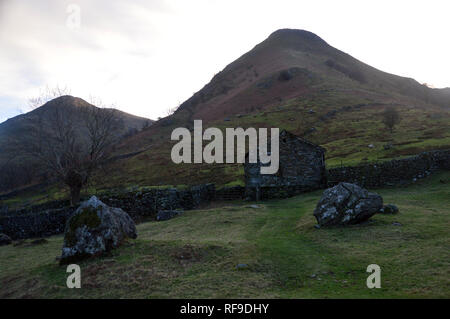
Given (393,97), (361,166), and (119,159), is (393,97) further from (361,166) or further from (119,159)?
(119,159)

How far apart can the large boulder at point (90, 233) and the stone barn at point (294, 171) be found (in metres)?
20.0

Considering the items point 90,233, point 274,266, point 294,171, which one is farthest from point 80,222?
point 294,171

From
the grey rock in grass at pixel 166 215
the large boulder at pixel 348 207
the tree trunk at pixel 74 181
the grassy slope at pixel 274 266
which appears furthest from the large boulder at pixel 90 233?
the tree trunk at pixel 74 181

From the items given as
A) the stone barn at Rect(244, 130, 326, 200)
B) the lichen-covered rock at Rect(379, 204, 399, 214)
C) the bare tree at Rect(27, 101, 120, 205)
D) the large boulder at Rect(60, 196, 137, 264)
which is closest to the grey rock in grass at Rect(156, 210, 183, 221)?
the stone barn at Rect(244, 130, 326, 200)

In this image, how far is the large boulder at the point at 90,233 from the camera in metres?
10.8

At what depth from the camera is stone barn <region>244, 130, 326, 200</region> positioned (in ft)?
96.7

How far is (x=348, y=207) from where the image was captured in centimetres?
1487

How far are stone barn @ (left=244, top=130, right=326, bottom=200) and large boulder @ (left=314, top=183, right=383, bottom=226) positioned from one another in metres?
14.2

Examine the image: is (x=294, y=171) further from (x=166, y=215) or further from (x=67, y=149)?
(x=67, y=149)

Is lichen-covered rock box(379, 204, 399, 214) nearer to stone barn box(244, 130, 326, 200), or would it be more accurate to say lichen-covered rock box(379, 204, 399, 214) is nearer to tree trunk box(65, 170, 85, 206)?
stone barn box(244, 130, 326, 200)

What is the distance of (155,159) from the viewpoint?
226ft

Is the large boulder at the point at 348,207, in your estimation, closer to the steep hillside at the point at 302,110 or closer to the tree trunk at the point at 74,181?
the steep hillside at the point at 302,110
